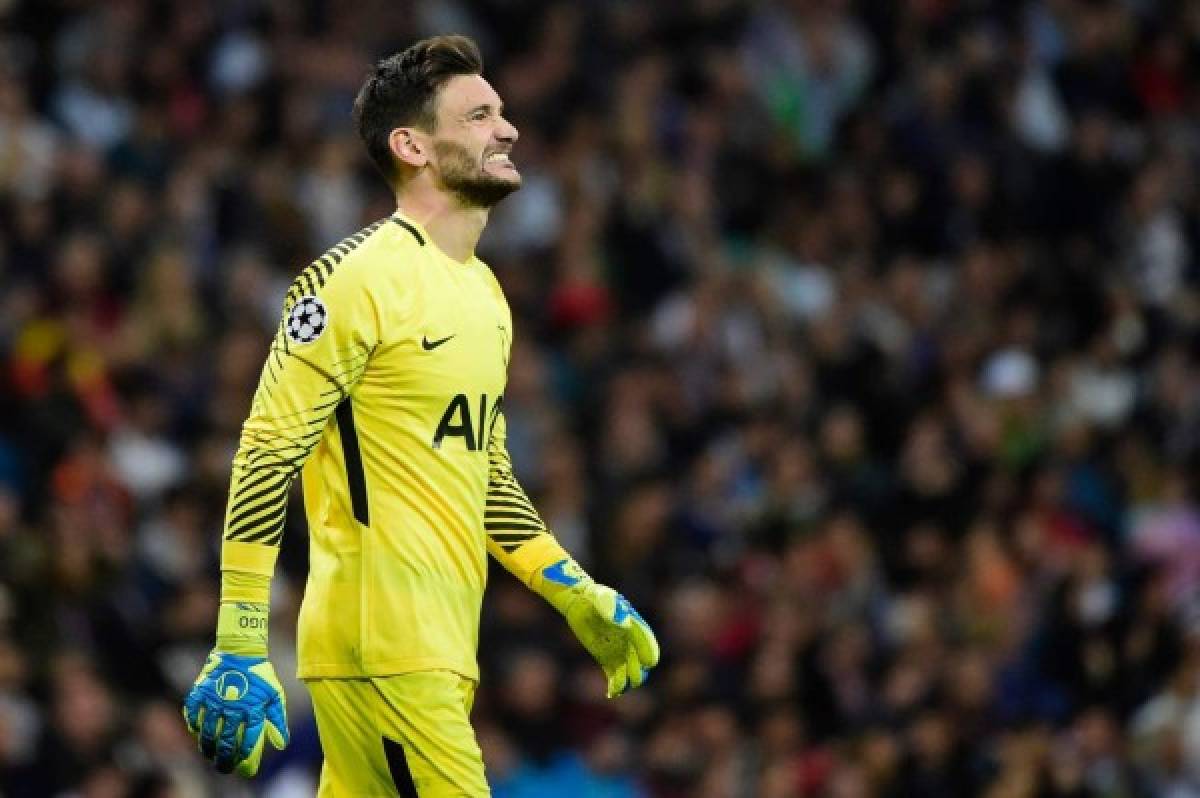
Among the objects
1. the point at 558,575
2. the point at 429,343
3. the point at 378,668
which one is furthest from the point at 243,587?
the point at 558,575

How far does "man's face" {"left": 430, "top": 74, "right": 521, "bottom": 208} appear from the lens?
6.08m

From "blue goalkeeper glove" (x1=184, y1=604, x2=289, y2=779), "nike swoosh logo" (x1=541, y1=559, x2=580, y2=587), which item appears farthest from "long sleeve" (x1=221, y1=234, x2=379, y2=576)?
"nike swoosh logo" (x1=541, y1=559, x2=580, y2=587)

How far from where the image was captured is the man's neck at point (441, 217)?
6.11 metres

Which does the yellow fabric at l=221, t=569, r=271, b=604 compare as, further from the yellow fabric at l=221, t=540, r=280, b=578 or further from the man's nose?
the man's nose

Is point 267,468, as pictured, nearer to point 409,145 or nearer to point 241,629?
point 241,629

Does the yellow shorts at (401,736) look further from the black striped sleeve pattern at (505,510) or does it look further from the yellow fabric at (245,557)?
the black striped sleeve pattern at (505,510)

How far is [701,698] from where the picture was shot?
12.2m

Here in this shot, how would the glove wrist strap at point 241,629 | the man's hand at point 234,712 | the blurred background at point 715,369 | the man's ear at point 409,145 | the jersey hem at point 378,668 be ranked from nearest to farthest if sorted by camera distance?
the man's hand at point 234,712 → the glove wrist strap at point 241,629 → the jersey hem at point 378,668 → the man's ear at point 409,145 → the blurred background at point 715,369

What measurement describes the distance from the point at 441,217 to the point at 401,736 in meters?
1.31

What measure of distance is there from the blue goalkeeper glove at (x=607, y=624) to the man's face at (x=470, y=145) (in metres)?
1.04

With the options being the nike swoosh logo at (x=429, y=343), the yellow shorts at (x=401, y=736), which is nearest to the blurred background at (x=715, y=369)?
the yellow shorts at (x=401, y=736)

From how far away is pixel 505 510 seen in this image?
6.38m

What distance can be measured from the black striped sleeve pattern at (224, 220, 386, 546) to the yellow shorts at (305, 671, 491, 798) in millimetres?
465

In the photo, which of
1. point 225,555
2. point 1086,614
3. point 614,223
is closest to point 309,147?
point 614,223
